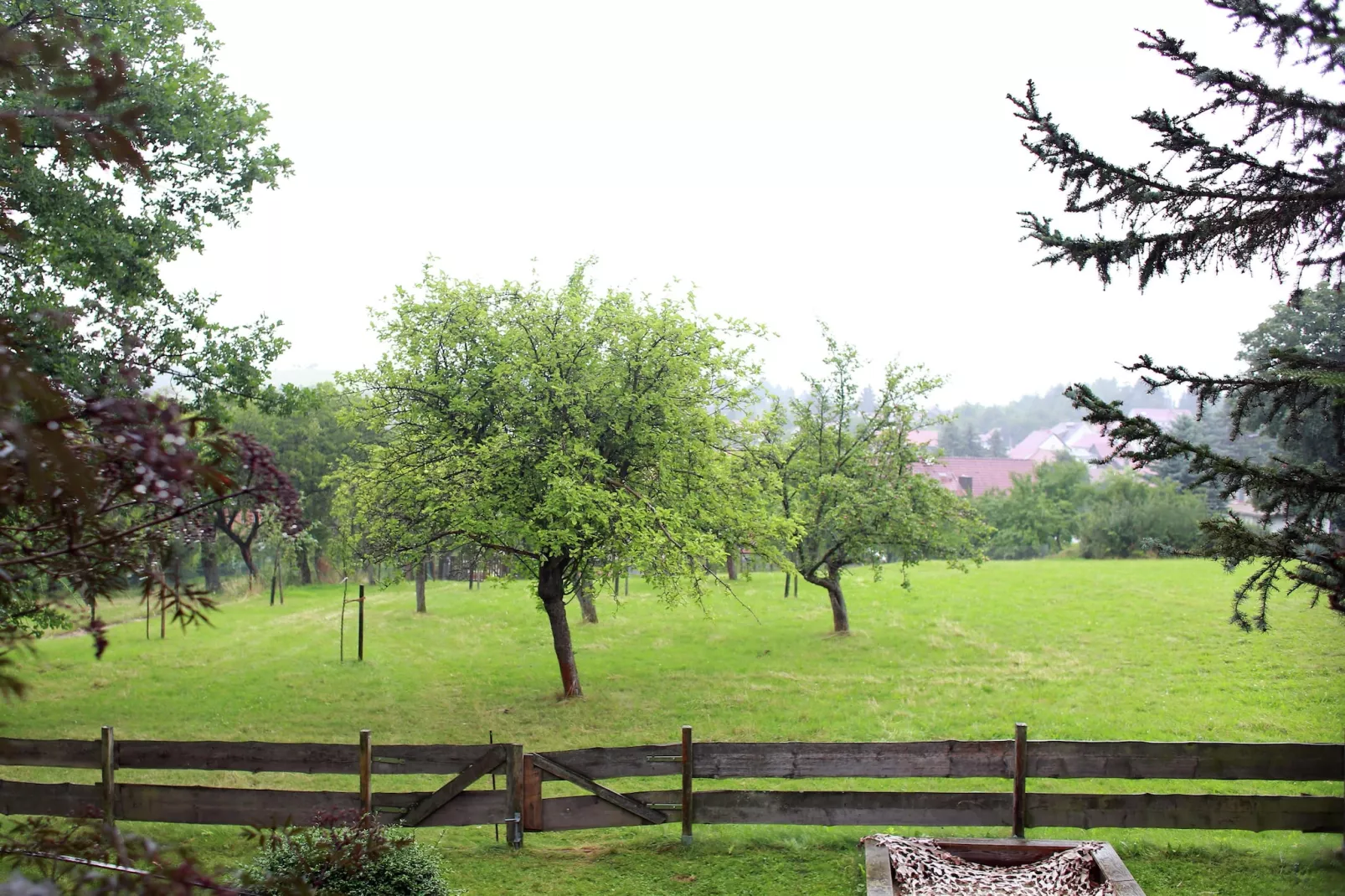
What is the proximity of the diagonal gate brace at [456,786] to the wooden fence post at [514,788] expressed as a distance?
12 cm

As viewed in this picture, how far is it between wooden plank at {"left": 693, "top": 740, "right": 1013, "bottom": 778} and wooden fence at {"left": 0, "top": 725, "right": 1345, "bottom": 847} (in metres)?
0.01

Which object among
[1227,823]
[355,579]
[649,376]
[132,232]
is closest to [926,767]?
[1227,823]

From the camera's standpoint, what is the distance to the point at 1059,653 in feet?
81.3

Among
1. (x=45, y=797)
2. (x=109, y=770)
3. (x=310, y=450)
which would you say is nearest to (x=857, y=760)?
(x=109, y=770)

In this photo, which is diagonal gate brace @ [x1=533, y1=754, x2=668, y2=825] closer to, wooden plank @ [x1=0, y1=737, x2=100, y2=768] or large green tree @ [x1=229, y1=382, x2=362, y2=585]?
wooden plank @ [x1=0, y1=737, x2=100, y2=768]

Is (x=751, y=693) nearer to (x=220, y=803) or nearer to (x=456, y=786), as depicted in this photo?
(x=456, y=786)

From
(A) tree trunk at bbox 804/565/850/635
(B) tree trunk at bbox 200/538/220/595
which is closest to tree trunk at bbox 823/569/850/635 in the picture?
(A) tree trunk at bbox 804/565/850/635

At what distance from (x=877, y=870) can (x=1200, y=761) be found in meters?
3.57

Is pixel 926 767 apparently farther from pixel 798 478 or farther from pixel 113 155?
pixel 798 478

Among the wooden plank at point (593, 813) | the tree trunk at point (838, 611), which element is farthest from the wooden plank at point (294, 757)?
the tree trunk at point (838, 611)

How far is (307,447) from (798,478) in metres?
29.4

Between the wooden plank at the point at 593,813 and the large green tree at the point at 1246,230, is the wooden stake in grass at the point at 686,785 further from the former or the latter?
the large green tree at the point at 1246,230

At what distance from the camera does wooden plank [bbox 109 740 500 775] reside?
996 centimetres

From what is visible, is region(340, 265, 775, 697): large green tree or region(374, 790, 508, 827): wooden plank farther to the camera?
region(340, 265, 775, 697): large green tree
